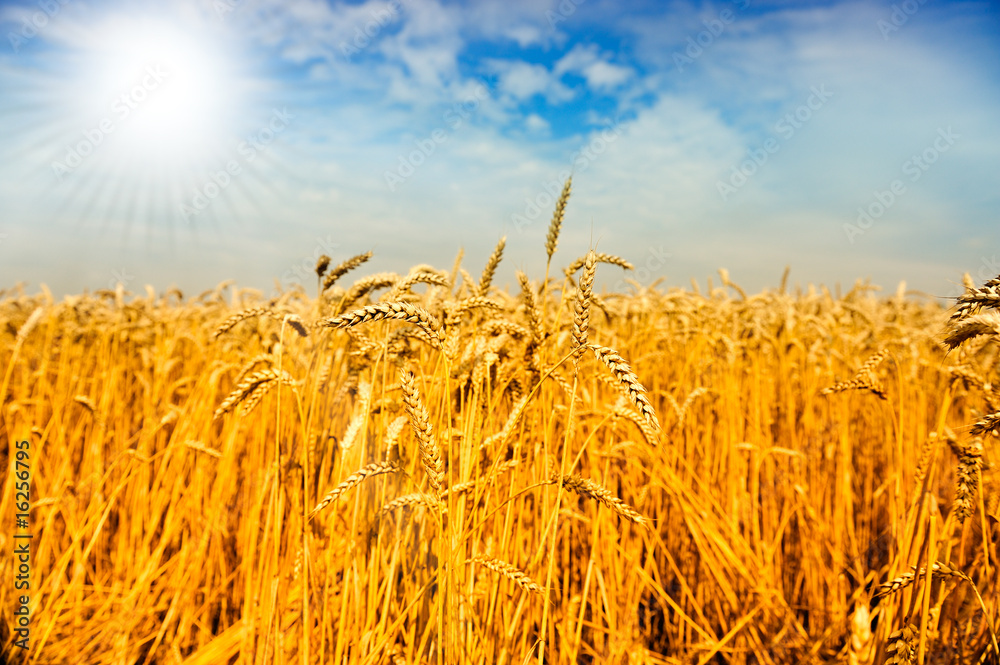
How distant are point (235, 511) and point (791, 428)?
2.92 m

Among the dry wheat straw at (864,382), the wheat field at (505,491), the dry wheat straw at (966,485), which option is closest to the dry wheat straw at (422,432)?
the wheat field at (505,491)

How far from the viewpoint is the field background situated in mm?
1406

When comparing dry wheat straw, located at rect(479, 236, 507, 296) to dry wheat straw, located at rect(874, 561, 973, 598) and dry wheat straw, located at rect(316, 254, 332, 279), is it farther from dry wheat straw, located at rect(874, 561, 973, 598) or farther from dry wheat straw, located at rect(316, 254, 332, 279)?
dry wheat straw, located at rect(874, 561, 973, 598)

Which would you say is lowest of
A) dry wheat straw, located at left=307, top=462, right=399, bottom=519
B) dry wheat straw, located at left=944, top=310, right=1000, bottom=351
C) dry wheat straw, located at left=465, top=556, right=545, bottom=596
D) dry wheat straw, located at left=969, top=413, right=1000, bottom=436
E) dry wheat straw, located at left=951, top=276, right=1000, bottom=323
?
dry wheat straw, located at left=465, top=556, right=545, bottom=596

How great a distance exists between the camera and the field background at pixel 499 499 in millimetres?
1406

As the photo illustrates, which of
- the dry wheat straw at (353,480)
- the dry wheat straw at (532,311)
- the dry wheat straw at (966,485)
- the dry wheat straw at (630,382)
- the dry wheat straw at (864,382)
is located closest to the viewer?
the dry wheat straw at (630,382)

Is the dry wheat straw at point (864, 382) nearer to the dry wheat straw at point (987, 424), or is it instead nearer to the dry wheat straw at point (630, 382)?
the dry wheat straw at point (987, 424)

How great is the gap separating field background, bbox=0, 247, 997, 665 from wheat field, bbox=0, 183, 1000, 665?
18mm

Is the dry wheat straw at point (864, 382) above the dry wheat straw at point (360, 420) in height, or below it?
above

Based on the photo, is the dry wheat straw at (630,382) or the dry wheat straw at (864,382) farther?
the dry wheat straw at (864,382)

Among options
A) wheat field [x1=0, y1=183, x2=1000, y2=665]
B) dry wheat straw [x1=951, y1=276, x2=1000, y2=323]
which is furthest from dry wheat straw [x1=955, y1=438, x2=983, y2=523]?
dry wheat straw [x1=951, y1=276, x2=1000, y2=323]

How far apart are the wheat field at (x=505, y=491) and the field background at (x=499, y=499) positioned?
2 cm

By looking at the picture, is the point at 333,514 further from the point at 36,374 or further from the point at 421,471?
the point at 36,374

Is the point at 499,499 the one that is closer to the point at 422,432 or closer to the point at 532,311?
the point at 532,311
